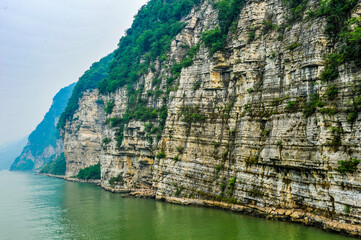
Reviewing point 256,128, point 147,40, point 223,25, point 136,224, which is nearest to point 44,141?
point 147,40

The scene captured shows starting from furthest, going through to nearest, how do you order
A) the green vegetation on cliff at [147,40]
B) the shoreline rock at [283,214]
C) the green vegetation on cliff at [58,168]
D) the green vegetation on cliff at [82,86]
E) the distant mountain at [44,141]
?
1. the distant mountain at [44,141]
2. the green vegetation on cliff at [58,168]
3. the green vegetation on cliff at [82,86]
4. the green vegetation on cliff at [147,40]
5. the shoreline rock at [283,214]

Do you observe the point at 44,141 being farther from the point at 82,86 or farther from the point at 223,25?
the point at 223,25

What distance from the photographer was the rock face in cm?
1772

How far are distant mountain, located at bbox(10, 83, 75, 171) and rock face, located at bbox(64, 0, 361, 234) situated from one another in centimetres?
8550

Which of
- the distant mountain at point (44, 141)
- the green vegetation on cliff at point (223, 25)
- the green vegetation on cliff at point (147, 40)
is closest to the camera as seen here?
the green vegetation on cliff at point (223, 25)

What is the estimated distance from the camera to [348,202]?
16.1 m

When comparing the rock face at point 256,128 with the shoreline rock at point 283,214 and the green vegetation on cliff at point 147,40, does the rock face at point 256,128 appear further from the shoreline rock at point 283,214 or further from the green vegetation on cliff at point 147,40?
the green vegetation on cliff at point 147,40

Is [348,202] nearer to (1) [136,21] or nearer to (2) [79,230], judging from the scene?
(2) [79,230]

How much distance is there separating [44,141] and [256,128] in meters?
112

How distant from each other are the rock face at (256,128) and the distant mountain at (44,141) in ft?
281

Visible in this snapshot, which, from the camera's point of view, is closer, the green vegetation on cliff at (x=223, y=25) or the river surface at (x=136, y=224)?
the river surface at (x=136, y=224)

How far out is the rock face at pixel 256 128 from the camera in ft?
58.1

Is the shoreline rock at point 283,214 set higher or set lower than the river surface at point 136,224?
higher

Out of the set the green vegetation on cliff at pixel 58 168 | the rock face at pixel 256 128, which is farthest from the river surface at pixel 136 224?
the green vegetation on cliff at pixel 58 168
